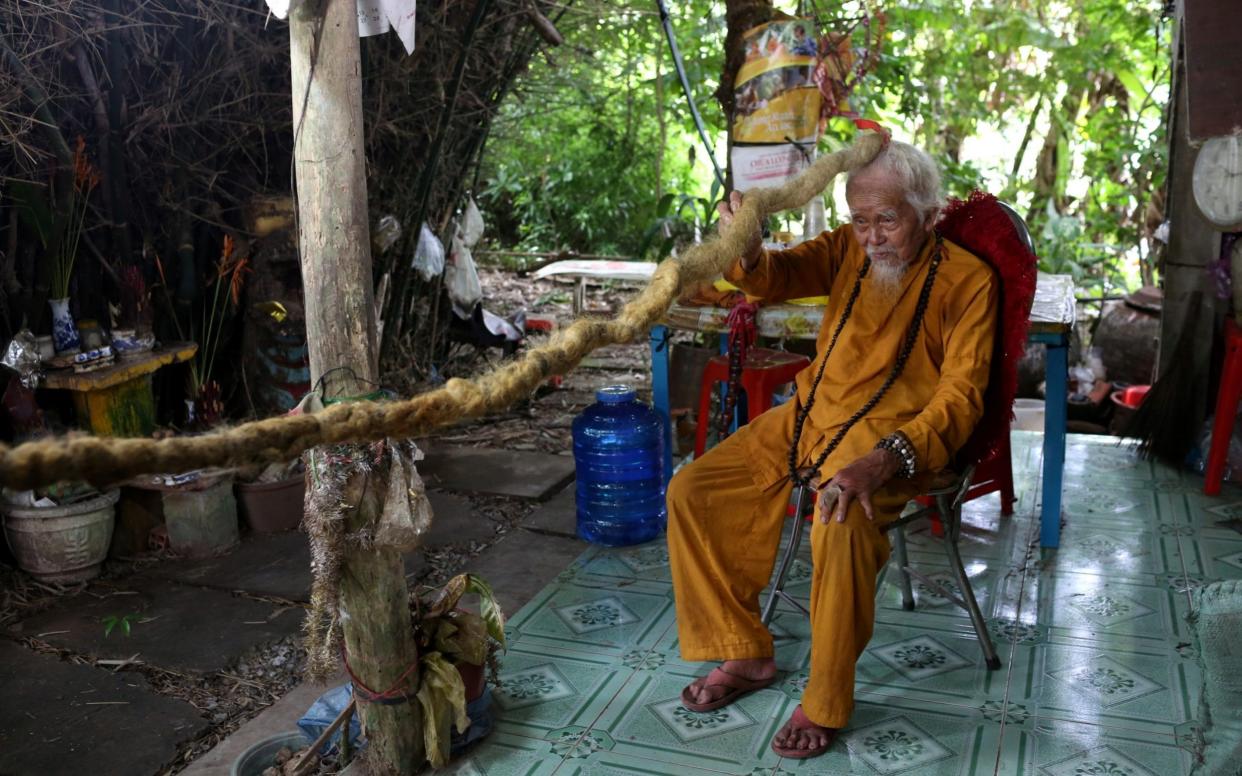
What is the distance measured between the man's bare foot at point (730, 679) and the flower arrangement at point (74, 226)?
9.30 ft

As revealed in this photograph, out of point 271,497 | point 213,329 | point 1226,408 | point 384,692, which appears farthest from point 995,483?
point 213,329

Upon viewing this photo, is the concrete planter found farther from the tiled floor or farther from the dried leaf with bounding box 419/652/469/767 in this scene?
the dried leaf with bounding box 419/652/469/767

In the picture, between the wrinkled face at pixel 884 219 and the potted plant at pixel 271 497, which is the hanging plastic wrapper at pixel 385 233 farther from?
the wrinkled face at pixel 884 219

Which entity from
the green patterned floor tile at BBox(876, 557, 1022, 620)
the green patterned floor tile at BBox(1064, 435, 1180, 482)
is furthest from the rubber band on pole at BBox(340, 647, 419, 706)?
the green patterned floor tile at BBox(1064, 435, 1180, 482)

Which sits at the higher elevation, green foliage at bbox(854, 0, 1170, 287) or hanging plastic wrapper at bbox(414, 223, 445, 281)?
green foliage at bbox(854, 0, 1170, 287)

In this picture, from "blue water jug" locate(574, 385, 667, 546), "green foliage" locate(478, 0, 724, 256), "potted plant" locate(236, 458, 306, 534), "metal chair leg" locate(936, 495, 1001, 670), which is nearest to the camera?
"metal chair leg" locate(936, 495, 1001, 670)

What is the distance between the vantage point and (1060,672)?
2998 millimetres

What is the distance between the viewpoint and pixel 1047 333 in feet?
11.7

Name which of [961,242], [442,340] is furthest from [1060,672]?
[442,340]

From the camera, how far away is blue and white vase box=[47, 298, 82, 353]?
3918 mm

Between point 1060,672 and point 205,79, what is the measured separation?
12.7 feet

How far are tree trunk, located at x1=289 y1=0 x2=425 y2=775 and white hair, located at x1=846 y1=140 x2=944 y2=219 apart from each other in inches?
54.4

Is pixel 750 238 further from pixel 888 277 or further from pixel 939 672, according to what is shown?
pixel 939 672

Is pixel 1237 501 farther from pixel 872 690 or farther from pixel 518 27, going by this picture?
pixel 518 27
